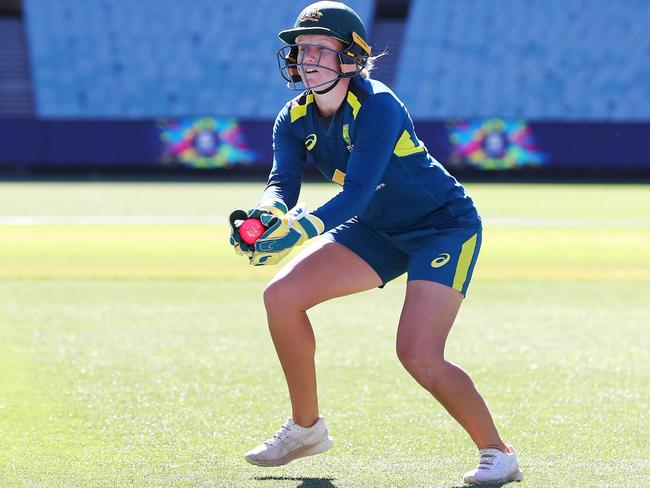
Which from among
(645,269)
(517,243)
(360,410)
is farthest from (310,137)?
(517,243)

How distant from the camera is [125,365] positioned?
7.36 metres

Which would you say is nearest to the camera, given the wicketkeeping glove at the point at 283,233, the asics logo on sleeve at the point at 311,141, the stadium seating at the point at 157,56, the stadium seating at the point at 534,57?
the wicketkeeping glove at the point at 283,233

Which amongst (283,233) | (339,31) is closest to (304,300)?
(283,233)

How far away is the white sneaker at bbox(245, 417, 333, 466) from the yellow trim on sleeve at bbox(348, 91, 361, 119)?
1.43 meters

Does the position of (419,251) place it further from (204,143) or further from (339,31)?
(204,143)

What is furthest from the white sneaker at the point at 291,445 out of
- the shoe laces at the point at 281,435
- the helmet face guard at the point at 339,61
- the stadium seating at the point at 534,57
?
the stadium seating at the point at 534,57

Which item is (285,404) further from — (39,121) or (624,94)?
(624,94)

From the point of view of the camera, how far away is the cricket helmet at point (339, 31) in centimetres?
474

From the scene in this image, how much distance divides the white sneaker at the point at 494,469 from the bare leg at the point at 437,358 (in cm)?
5

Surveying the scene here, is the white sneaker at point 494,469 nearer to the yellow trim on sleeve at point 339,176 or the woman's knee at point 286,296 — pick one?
the woman's knee at point 286,296

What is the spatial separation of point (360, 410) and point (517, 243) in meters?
9.58

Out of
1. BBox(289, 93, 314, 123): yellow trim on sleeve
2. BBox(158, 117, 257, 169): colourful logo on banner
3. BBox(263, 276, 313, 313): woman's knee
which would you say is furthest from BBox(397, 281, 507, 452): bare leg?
BBox(158, 117, 257, 169): colourful logo on banner

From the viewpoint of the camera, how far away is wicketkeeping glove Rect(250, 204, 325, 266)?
176 inches

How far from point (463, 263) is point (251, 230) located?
3.39 ft
